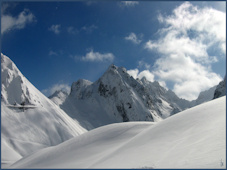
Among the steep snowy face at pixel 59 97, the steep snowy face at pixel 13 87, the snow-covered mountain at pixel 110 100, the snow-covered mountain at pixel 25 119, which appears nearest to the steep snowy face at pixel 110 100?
the snow-covered mountain at pixel 110 100

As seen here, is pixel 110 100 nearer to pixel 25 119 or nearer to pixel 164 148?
pixel 25 119

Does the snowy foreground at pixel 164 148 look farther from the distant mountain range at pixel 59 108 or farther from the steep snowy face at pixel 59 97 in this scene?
the steep snowy face at pixel 59 97

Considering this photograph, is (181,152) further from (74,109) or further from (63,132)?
(74,109)

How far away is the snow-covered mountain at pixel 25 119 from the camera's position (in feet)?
204

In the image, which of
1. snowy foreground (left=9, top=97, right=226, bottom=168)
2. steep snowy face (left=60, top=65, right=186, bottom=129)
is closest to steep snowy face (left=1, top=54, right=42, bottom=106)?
steep snowy face (left=60, top=65, right=186, bottom=129)

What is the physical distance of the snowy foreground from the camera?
10.8m

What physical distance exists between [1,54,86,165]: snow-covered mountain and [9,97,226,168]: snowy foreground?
141 ft

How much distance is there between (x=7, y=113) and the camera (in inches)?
2734

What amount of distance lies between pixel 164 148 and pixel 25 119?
66.9 m

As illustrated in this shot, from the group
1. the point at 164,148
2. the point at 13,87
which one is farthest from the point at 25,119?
the point at 164,148

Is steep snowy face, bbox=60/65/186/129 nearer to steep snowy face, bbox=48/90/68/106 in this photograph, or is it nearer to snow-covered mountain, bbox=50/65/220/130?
snow-covered mountain, bbox=50/65/220/130

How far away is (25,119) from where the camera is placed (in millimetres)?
71812

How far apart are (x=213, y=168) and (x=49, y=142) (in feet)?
210

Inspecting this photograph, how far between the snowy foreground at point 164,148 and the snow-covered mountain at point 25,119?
42941mm
